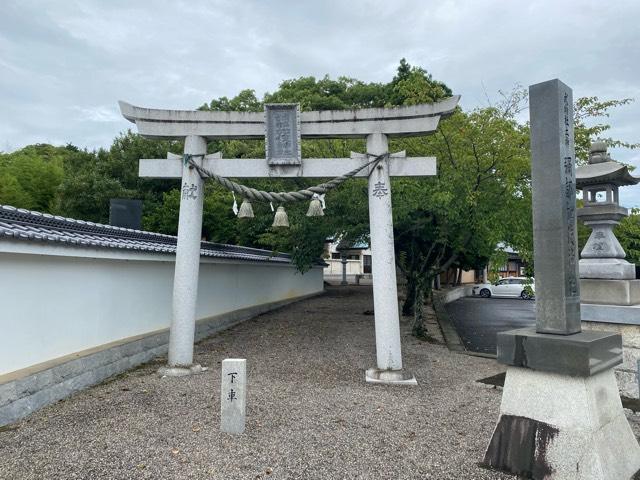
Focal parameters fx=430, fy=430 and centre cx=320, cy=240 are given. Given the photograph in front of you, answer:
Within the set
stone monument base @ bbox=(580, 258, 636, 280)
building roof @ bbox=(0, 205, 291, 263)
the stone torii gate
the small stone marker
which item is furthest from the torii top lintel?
the small stone marker

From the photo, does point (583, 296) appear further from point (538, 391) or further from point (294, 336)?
point (294, 336)

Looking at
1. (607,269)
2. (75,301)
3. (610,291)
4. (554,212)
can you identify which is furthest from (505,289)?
(75,301)

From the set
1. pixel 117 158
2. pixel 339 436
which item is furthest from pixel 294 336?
pixel 117 158

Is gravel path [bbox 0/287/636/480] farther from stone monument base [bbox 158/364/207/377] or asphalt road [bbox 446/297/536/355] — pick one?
asphalt road [bbox 446/297/536/355]

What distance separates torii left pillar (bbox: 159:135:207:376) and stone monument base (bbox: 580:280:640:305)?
6.72 m

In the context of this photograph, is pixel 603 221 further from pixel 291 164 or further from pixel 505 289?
pixel 505 289

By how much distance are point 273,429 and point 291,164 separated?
460cm

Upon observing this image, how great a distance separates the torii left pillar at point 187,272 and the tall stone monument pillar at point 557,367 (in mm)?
5487

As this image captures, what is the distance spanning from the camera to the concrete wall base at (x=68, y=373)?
17.5 ft

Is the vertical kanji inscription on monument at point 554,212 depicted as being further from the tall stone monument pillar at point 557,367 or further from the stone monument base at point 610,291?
the stone monument base at point 610,291

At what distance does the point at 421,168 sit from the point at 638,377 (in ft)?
15.0

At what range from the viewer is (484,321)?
1797cm

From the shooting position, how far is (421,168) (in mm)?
7844

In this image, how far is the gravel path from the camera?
4160mm
